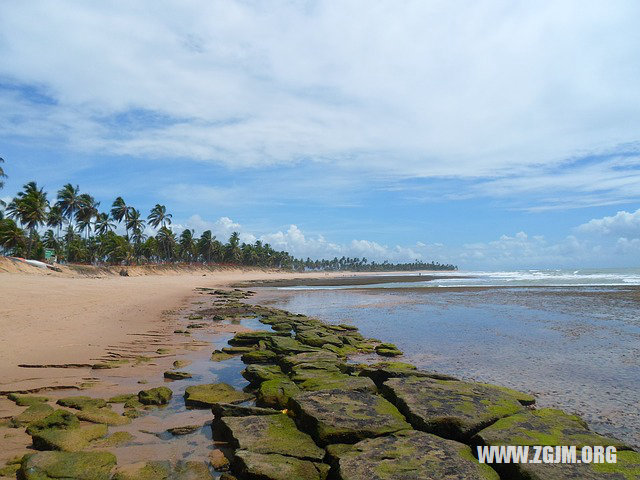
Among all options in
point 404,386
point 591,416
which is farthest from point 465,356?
point 404,386

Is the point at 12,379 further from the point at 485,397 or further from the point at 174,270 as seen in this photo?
the point at 174,270

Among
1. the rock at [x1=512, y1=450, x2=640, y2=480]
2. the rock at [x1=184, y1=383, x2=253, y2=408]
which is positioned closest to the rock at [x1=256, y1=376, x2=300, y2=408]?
the rock at [x1=184, y1=383, x2=253, y2=408]

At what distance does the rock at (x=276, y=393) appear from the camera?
7.92m

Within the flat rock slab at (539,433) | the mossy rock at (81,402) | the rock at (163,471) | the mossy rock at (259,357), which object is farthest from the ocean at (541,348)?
the mossy rock at (81,402)

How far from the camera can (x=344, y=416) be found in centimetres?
639

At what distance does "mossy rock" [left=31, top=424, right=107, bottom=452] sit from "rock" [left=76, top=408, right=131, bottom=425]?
1.36ft

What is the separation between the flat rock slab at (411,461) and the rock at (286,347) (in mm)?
7139

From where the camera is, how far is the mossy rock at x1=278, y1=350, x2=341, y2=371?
10547 millimetres

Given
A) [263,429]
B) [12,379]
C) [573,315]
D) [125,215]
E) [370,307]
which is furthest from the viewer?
[125,215]

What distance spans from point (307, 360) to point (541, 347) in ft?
29.3

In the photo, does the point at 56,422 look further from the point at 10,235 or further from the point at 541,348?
the point at 10,235

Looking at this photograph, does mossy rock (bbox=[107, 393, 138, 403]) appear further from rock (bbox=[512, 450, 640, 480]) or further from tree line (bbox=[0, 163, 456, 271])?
tree line (bbox=[0, 163, 456, 271])

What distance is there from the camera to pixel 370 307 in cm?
2859

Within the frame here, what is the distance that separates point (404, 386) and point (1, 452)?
653 centimetres
